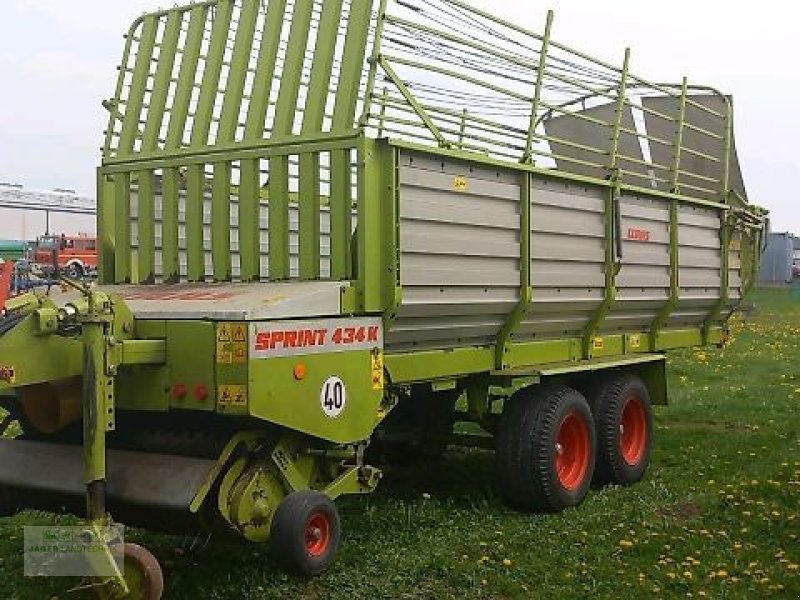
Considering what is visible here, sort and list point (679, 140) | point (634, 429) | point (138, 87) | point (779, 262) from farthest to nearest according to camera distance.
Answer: point (779, 262) → point (679, 140) → point (634, 429) → point (138, 87)

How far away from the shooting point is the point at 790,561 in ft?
19.2

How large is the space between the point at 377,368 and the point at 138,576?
1690 mm

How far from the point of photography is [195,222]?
6.09 metres

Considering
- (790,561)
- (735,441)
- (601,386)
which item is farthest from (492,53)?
(735,441)

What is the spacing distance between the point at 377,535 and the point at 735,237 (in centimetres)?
520

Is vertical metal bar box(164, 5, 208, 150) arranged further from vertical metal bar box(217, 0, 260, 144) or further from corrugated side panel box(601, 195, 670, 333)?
corrugated side panel box(601, 195, 670, 333)

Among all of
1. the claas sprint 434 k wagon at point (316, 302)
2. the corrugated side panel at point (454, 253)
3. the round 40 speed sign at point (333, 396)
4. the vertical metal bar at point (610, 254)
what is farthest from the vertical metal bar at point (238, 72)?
the vertical metal bar at point (610, 254)

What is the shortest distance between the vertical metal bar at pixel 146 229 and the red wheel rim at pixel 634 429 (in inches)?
155

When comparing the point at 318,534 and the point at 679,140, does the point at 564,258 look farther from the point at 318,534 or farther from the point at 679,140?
the point at 318,534

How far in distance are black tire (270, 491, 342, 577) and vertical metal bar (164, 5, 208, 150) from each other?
2.59 m

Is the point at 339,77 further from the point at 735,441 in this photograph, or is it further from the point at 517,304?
the point at 735,441

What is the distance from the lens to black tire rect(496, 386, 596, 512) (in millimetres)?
6707

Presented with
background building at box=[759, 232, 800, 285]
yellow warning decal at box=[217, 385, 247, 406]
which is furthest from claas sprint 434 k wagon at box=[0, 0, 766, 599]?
background building at box=[759, 232, 800, 285]
